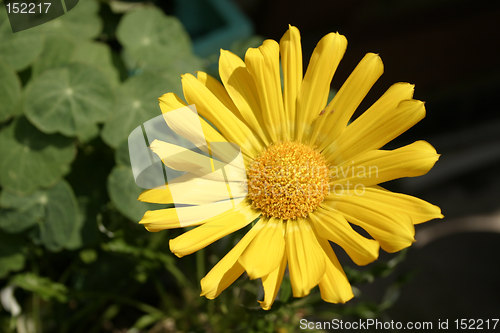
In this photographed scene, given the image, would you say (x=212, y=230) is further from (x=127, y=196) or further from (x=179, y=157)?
(x=127, y=196)

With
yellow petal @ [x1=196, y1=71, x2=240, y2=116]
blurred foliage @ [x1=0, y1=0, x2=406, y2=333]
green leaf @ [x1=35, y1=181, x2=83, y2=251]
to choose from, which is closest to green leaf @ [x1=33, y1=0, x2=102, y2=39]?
blurred foliage @ [x1=0, y1=0, x2=406, y2=333]

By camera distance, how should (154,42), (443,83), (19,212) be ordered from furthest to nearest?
(443,83), (154,42), (19,212)

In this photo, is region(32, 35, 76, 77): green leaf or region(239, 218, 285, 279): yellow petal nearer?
region(239, 218, 285, 279): yellow petal

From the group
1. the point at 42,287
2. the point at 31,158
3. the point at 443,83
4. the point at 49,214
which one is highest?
the point at 31,158

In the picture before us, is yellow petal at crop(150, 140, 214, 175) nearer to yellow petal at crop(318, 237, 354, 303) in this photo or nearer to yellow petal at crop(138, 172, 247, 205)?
yellow petal at crop(138, 172, 247, 205)

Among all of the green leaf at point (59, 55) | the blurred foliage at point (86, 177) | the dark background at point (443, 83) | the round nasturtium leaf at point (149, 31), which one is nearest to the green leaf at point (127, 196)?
the blurred foliage at point (86, 177)

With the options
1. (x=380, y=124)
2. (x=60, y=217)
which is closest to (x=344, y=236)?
(x=380, y=124)
